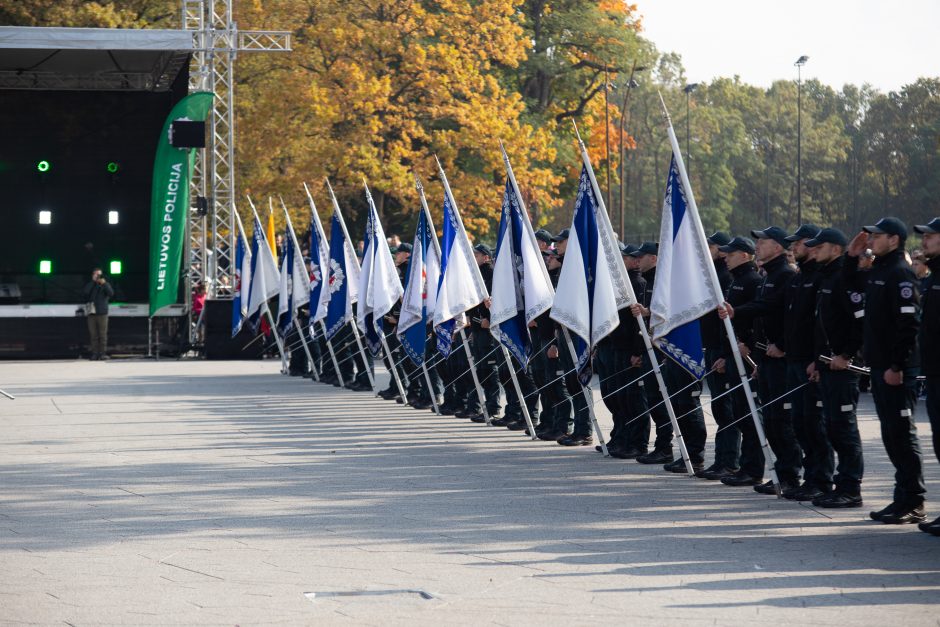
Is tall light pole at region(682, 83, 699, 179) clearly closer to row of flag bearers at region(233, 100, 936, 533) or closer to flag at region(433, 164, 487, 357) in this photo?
row of flag bearers at region(233, 100, 936, 533)

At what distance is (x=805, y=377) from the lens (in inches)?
399

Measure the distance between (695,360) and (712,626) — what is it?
186 inches

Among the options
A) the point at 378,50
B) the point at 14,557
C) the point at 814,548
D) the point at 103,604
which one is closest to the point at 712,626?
the point at 814,548

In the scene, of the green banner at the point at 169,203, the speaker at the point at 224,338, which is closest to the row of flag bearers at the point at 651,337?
the green banner at the point at 169,203

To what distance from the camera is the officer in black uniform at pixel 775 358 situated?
34.4ft

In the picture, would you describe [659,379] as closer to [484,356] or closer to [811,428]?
[811,428]

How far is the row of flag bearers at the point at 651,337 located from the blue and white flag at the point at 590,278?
1cm

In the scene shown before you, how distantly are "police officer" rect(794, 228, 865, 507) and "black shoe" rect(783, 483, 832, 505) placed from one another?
0.02 metres

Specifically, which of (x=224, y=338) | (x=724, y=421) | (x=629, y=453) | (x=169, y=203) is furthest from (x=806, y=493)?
(x=224, y=338)

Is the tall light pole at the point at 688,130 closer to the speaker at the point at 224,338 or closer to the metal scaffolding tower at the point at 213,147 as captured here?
the metal scaffolding tower at the point at 213,147

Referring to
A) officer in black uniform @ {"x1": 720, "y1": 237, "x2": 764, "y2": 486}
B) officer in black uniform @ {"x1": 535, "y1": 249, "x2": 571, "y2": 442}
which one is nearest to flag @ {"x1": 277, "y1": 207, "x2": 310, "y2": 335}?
officer in black uniform @ {"x1": 535, "y1": 249, "x2": 571, "y2": 442}

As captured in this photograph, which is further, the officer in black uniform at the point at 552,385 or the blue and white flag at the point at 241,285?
the blue and white flag at the point at 241,285

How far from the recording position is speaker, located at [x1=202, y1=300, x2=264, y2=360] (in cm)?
2948

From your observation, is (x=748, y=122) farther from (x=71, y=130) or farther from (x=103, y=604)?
(x=103, y=604)
